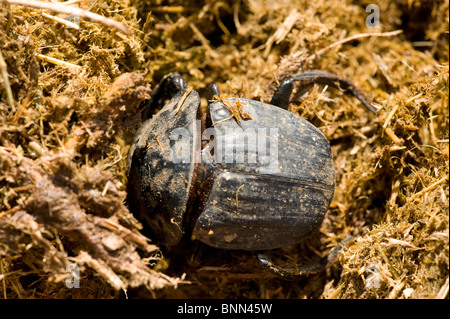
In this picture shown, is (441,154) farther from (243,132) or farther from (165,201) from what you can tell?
(165,201)

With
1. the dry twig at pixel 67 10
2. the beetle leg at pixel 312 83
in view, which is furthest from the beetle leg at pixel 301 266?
the dry twig at pixel 67 10

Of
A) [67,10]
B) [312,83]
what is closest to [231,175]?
[312,83]

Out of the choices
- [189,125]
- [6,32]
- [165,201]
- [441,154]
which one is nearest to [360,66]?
[441,154]

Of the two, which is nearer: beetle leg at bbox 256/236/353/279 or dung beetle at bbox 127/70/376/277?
dung beetle at bbox 127/70/376/277

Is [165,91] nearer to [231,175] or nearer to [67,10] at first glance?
[67,10]

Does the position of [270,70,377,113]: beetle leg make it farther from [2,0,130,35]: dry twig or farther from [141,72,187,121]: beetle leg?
[2,0,130,35]: dry twig

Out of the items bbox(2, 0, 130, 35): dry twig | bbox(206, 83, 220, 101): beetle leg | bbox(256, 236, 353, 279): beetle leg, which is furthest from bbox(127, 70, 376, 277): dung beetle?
bbox(2, 0, 130, 35): dry twig
